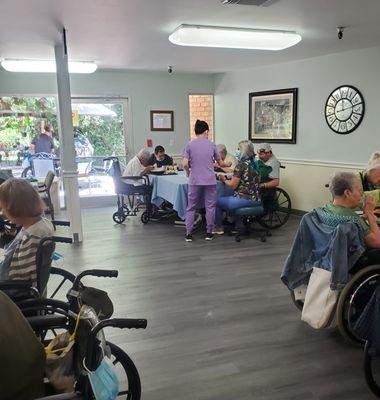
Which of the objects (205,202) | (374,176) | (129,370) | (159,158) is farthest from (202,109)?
(129,370)

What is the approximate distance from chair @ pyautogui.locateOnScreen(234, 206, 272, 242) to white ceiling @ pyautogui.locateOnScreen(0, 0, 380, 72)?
1.96m

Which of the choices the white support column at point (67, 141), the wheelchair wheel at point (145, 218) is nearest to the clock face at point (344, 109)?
the wheelchair wheel at point (145, 218)

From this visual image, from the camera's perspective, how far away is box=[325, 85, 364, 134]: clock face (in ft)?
16.8

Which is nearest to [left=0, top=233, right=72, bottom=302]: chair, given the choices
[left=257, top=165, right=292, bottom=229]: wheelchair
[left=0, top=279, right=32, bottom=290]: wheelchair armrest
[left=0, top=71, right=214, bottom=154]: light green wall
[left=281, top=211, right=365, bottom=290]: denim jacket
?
[left=0, top=279, right=32, bottom=290]: wheelchair armrest

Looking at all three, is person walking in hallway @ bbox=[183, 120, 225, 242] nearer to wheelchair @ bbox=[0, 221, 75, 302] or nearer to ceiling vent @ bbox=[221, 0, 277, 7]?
ceiling vent @ bbox=[221, 0, 277, 7]

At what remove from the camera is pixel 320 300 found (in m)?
2.38

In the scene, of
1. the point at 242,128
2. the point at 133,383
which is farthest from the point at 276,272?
the point at 242,128

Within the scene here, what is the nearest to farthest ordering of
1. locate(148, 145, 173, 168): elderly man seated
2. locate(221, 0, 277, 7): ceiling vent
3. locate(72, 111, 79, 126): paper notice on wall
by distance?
locate(221, 0, 277, 7): ceiling vent, locate(148, 145, 173, 168): elderly man seated, locate(72, 111, 79, 126): paper notice on wall

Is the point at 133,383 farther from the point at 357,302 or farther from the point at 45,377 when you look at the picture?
the point at 357,302

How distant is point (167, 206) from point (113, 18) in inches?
124

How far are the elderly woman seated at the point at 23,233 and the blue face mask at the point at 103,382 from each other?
34.2 inches

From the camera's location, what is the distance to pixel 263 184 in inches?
199

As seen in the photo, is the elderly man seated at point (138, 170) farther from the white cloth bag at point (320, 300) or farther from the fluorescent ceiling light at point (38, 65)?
the white cloth bag at point (320, 300)

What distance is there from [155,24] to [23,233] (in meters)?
2.41
